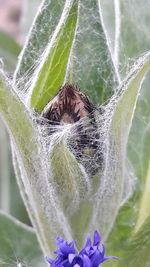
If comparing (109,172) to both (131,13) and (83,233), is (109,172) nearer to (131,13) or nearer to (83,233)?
(83,233)

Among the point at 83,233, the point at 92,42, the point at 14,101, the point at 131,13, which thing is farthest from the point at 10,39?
the point at 14,101

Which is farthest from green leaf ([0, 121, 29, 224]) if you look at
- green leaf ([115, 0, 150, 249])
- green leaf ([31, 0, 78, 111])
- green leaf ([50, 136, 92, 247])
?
green leaf ([31, 0, 78, 111])

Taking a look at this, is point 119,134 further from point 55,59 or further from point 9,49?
point 9,49

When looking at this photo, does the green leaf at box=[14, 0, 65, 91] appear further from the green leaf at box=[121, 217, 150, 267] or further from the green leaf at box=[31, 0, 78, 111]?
the green leaf at box=[121, 217, 150, 267]

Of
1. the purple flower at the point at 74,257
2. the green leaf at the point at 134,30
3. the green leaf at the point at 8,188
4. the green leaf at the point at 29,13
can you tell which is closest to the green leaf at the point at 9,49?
the green leaf at the point at 29,13

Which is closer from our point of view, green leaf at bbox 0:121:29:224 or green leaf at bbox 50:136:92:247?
green leaf at bbox 50:136:92:247

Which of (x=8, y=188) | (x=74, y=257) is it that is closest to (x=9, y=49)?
(x=8, y=188)

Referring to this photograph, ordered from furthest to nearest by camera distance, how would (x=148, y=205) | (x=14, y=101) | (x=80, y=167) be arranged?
1. (x=148, y=205)
2. (x=80, y=167)
3. (x=14, y=101)

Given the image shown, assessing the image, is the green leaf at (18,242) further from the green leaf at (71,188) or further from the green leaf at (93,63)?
the green leaf at (93,63)
